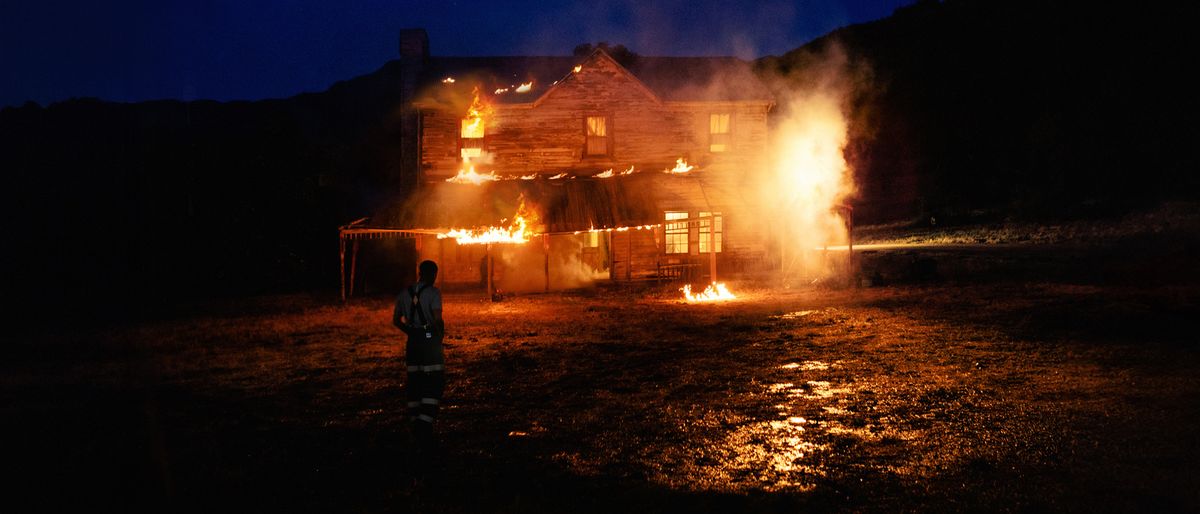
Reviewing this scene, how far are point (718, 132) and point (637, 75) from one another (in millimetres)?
3951

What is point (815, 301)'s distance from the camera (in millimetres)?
17359

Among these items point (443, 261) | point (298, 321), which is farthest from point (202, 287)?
point (298, 321)

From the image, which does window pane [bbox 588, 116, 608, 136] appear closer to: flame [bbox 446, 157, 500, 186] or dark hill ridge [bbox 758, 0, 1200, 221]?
flame [bbox 446, 157, 500, 186]

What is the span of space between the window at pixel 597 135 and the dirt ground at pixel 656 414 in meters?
10.2

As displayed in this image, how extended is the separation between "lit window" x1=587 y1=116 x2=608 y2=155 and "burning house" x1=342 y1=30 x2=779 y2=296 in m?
0.03

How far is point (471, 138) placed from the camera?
24297mm

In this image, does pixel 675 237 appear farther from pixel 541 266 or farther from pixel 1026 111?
pixel 1026 111

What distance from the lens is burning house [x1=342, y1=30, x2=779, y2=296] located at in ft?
78.5

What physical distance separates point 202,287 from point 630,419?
21900 mm

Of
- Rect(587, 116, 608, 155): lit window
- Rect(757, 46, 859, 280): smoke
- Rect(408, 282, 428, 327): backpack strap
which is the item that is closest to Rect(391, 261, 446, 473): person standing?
Rect(408, 282, 428, 327): backpack strap

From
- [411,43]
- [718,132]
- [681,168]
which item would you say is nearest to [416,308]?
[681,168]

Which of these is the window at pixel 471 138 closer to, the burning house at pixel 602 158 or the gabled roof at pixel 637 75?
the burning house at pixel 602 158

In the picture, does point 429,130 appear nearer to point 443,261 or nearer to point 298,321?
point 443,261

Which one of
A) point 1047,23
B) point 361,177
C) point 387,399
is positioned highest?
point 1047,23
